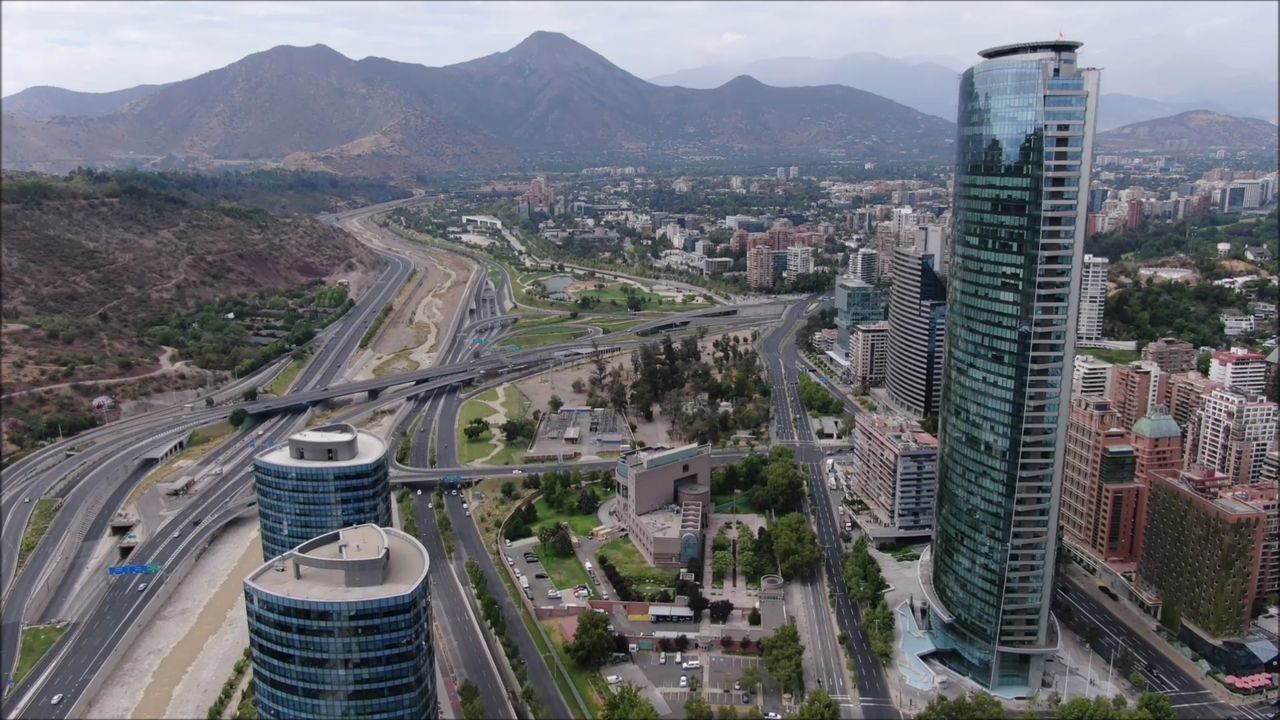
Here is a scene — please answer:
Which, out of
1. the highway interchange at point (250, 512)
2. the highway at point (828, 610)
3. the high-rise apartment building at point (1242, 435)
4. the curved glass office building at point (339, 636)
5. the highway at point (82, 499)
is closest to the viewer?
the curved glass office building at point (339, 636)

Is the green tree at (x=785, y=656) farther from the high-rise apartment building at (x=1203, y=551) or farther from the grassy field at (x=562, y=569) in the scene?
the high-rise apartment building at (x=1203, y=551)

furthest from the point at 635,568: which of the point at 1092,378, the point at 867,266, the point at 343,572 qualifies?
the point at 867,266

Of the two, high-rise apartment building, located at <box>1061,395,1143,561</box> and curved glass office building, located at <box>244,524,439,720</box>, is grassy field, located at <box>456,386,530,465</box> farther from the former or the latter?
curved glass office building, located at <box>244,524,439,720</box>

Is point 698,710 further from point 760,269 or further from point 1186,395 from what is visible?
point 760,269

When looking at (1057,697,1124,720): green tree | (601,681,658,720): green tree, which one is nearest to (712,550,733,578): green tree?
(601,681,658,720): green tree

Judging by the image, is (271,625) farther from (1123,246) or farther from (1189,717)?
(1123,246)

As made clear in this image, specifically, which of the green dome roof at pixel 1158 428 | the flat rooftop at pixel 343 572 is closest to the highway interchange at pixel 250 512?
the green dome roof at pixel 1158 428

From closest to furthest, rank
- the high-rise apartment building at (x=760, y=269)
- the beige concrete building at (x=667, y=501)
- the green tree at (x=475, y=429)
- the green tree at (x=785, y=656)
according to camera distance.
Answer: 1. the green tree at (x=785, y=656)
2. the beige concrete building at (x=667, y=501)
3. the green tree at (x=475, y=429)
4. the high-rise apartment building at (x=760, y=269)
